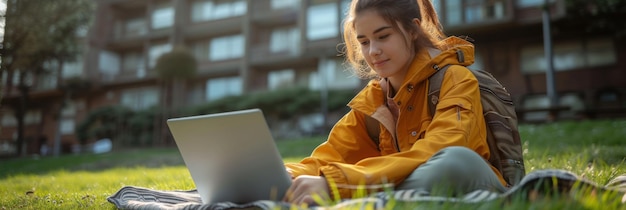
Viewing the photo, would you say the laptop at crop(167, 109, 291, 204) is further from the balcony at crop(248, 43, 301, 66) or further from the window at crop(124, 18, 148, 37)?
the window at crop(124, 18, 148, 37)

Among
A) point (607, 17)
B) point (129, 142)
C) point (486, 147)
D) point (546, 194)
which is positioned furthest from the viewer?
point (129, 142)

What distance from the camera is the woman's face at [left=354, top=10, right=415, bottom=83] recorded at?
2156 mm

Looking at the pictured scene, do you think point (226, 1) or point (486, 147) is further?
point (226, 1)

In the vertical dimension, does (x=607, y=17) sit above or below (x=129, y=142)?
above

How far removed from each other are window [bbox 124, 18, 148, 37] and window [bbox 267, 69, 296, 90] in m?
7.30

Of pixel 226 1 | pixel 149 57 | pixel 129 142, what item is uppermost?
pixel 226 1

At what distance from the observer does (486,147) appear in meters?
1.96

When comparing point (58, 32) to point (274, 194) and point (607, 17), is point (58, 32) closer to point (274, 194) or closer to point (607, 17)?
point (274, 194)

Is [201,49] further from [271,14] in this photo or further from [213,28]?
[271,14]

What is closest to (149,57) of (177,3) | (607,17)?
(177,3)

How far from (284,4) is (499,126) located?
20505 mm

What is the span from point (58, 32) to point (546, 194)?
1287cm

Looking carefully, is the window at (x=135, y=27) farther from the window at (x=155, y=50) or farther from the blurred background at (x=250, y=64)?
the window at (x=155, y=50)

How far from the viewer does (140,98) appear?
25266 millimetres
